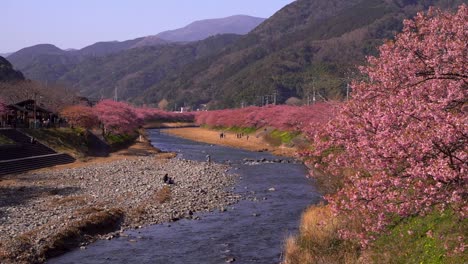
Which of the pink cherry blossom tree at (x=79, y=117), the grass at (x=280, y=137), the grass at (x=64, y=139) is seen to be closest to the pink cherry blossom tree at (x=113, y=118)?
the pink cherry blossom tree at (x=79, y=117)

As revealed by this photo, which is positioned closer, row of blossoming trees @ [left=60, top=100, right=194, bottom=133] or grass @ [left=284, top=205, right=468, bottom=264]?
grass @ [left=284, top=205, right=468, bottom=264]

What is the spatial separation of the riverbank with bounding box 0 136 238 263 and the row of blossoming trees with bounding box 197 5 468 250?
12.8 metres

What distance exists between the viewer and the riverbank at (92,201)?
2009 cm

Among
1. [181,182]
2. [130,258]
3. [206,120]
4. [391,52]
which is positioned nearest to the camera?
[391,52]

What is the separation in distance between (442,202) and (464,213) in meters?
0.47

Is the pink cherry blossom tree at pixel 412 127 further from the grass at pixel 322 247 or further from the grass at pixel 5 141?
the grass at pixel 5 141

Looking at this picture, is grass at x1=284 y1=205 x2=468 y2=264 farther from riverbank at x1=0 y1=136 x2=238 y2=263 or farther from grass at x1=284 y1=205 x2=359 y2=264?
riverbank at x1=0 y1=136 x2=238 y2=263

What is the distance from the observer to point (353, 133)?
11070mm

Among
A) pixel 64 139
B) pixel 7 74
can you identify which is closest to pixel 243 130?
pixel 7 74

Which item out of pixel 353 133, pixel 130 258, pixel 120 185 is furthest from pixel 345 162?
pixel 120 185

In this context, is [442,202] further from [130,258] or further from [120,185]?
[120,185]

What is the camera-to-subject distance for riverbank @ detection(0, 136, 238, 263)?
20.1 m

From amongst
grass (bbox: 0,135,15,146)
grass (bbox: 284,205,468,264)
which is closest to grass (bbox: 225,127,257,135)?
grass (bbox: 0,135,15,146)

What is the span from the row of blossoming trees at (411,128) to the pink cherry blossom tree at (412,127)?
0.7 inches
